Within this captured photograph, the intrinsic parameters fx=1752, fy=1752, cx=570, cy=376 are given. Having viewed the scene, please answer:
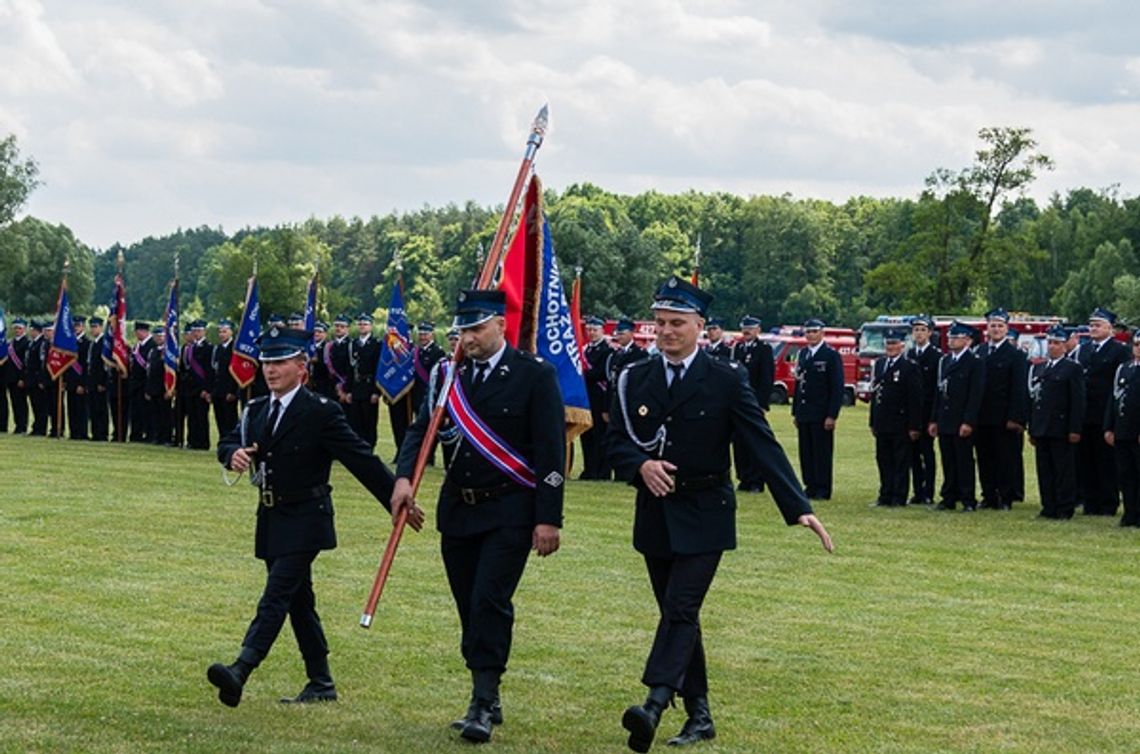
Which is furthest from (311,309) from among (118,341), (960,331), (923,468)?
(960,331)

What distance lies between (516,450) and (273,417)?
4.28 ft

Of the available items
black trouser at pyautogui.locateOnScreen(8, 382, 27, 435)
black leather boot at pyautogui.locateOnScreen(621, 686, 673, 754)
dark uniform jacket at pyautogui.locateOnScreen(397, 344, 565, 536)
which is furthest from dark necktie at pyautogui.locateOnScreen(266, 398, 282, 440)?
black trouser at pyautogui.locateOnScreen(8, 382, 27, 435)

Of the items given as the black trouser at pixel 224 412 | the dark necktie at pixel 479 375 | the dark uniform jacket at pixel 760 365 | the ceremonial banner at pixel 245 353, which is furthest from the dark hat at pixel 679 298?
the black trouser at pixel 224 412

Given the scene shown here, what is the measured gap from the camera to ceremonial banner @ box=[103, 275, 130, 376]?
3167 cm

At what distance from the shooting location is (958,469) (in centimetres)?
2028

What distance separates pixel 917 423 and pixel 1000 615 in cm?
872

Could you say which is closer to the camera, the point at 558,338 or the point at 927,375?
the point at 558,338

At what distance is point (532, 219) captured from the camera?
11500 millimetres

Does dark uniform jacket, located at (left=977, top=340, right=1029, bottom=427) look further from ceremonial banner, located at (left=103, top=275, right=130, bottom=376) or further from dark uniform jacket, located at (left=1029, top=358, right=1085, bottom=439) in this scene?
ceremonial banner, located at (left=103, top=275, right=130, bottom=376)

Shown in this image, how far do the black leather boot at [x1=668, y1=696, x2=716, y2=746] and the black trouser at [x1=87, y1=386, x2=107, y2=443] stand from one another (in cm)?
2544

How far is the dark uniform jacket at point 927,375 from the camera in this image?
20891mm

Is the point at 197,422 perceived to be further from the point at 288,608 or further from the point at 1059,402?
the point at 288,608

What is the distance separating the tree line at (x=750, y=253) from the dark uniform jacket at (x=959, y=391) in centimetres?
1057

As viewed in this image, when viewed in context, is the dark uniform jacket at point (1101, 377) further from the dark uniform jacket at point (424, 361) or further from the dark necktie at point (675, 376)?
the dark necktie at point (675, 376)
